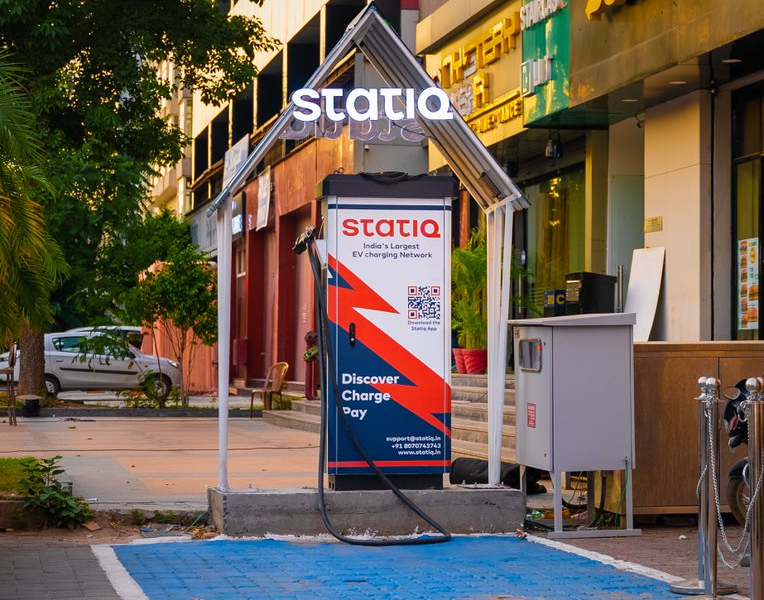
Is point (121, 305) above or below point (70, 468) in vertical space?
above

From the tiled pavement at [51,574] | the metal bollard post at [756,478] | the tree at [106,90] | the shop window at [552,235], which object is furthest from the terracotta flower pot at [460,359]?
the metal bollard post at [756,478]

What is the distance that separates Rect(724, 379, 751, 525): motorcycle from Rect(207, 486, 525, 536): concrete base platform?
5.40ft

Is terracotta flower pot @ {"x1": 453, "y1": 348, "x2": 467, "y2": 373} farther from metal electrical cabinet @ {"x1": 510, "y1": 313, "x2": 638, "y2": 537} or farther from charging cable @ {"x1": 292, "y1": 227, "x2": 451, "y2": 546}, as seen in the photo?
charging cable @ {"x1": 292, "y1": 227, "x2": 451, "y2": 546}

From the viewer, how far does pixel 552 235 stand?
21.1 m

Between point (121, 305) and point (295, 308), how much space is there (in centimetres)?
587

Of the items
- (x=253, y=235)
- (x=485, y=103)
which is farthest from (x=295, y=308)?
(x=485, y=103)

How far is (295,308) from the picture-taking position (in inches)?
1324

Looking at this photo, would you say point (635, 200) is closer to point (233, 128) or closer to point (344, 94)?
point (344, 94)

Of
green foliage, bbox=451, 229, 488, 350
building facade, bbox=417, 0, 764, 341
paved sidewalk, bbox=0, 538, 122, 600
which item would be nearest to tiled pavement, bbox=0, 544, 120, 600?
paved sidewalk, bbox=0, 538, 122, 600

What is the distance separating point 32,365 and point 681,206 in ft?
45.8

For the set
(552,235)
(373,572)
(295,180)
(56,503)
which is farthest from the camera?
(295,180)

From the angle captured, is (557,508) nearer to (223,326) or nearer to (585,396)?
(585,396)

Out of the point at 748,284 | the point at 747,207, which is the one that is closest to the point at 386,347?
the point at 748,284

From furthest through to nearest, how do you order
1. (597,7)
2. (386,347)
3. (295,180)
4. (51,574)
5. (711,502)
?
(295,180) < (597,7) < (386,347) < (51,574) < (711,502)
